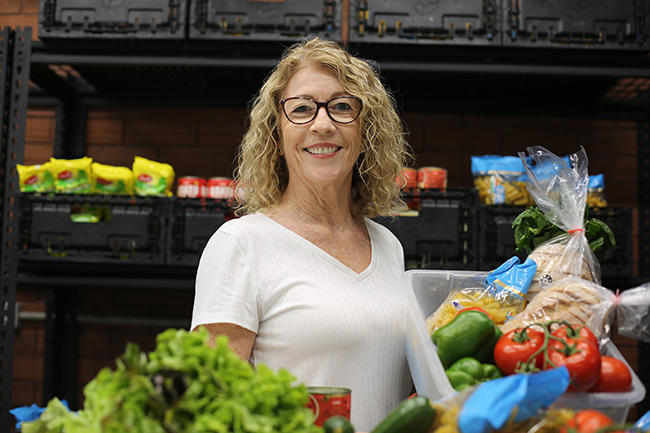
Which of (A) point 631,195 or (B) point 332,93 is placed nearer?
(B) point 332,93

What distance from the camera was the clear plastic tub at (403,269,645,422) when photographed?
0.77 meters

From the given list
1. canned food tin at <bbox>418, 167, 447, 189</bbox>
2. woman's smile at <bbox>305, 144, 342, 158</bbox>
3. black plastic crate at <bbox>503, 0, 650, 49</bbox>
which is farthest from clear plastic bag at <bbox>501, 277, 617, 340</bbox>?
black plastic crate at <bbox>503, 0, 650, 49</bbox>

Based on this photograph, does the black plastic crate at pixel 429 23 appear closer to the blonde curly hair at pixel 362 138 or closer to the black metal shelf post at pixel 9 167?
the blonde curly hair at pixel 362 138

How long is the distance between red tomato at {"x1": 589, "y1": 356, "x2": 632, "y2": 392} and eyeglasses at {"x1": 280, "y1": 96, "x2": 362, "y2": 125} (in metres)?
0.78

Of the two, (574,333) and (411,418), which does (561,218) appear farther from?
(411,418)

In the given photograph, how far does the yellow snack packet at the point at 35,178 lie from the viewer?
6.55 feet

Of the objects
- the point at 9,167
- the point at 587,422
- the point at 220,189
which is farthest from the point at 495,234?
the point at 9,167

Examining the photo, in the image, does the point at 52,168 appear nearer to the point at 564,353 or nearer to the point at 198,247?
the point at 198,247

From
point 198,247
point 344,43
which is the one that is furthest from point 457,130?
point 198,247

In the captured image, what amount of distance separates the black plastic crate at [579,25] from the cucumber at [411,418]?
1.58 m

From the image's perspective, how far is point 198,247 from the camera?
77.0 inches

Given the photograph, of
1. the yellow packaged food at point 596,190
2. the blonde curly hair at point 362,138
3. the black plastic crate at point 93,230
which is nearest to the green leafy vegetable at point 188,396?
the blonde curly hair at point 362,138

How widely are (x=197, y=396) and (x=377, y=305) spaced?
675 mm

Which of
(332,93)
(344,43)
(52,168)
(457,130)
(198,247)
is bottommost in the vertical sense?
(198,247)
